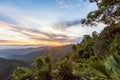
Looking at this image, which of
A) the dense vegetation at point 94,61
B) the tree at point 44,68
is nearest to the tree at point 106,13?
the dense vegetation at point 94,61

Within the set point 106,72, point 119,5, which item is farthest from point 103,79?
point 119,5

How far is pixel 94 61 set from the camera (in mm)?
16781

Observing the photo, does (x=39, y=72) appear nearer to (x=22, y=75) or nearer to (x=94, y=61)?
(x=22, y=75)

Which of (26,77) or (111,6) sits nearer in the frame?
(111,6)

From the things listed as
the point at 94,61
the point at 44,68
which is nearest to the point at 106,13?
the point at 94,61

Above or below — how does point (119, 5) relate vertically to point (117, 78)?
above

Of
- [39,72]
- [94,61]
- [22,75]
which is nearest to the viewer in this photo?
[94,61]

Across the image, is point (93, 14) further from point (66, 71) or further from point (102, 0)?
point (66, 71)

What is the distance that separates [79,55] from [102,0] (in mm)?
28959

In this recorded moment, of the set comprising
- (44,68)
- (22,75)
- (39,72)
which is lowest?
(22,75)

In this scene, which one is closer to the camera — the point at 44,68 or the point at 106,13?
the point at 106,13

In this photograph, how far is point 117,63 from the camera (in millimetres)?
10172

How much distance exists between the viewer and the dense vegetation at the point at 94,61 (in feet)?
33.9

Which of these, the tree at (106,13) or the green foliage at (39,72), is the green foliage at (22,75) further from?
the tree at (106,13)
